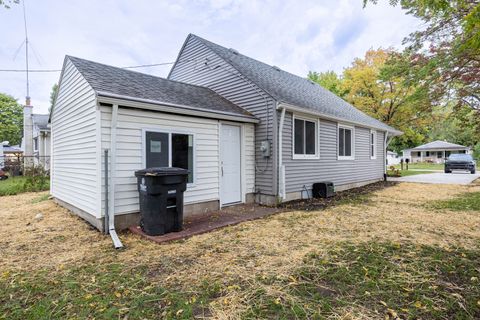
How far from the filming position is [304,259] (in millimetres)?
3473

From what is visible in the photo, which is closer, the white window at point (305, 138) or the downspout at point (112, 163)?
the downspout at point (112, 163)

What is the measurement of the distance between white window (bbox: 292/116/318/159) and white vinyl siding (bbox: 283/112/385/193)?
19cm

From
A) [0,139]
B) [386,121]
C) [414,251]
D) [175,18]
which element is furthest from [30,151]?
[386,121]

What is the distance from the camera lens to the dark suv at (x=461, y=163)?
18.5 m

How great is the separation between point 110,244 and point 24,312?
71.0 inches

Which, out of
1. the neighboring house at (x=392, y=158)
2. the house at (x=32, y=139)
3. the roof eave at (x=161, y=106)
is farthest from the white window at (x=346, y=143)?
the neighboring house at (x=392, y=158)

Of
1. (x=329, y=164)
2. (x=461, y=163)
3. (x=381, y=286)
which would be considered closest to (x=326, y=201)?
(x=329, y=164)

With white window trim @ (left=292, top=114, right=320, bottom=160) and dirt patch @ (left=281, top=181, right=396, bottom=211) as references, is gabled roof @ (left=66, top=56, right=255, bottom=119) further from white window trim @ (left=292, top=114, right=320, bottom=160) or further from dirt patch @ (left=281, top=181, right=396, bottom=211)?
dirt patch @ (left=281, top=181, right=396, bottom=211)

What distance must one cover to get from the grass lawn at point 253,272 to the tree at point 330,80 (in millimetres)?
21856

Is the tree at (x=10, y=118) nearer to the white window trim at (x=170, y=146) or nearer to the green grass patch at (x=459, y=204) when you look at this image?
the white window trim at (x=170, y=146)

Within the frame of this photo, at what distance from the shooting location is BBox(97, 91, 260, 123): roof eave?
4.47 meters

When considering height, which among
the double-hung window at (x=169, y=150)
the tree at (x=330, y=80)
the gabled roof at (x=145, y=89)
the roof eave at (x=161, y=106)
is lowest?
the double-hung window at (x=169, y=150)

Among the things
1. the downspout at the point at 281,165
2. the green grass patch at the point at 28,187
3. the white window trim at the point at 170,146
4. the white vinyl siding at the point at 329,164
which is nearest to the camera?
the white window trim at the point at 170,146

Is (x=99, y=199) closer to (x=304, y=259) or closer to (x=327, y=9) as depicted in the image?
(x=304, y=259)
